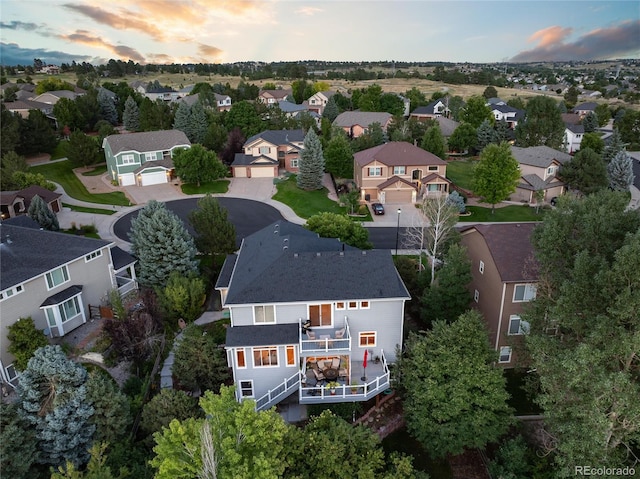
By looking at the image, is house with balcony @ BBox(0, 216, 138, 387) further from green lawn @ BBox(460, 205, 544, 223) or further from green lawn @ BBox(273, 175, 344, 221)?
green lawn @ BBox(460, 205, 544, 223)

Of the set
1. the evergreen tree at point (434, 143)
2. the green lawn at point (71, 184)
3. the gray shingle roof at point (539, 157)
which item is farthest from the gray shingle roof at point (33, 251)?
the gray shingle roof at point (539, 157)

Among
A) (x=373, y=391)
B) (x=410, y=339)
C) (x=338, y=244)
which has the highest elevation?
(x=338, y=244)

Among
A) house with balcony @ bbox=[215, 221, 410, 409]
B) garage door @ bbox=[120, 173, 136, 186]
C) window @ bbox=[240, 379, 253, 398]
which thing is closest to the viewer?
house with balcony @ bbox=[215, 221, 410, 409]

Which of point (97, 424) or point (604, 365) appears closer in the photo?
point (604, 365)

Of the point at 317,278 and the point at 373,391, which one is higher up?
the point at 317,278

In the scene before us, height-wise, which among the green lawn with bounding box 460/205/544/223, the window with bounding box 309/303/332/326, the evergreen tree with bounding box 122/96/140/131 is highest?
the evergreen tree with bounding box 122/96/140/131

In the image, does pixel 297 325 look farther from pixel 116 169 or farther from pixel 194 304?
pixel 116 169

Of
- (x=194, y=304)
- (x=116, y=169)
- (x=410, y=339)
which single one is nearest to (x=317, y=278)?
(x=410, y=339)

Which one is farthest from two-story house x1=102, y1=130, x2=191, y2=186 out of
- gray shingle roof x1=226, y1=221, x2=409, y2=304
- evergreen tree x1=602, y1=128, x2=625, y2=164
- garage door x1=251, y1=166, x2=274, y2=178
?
evergreen tree x1=602, y1=128, x2=625, y2=164
